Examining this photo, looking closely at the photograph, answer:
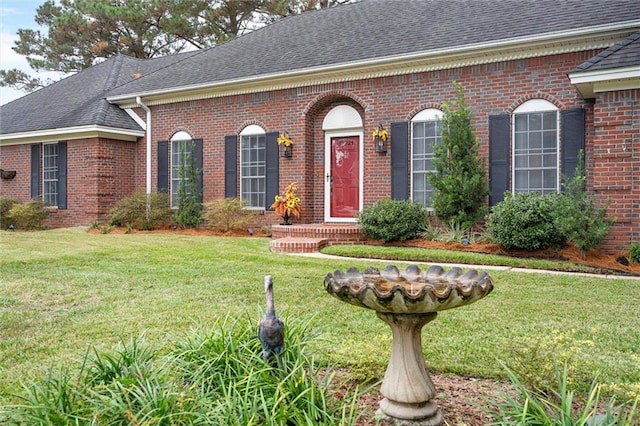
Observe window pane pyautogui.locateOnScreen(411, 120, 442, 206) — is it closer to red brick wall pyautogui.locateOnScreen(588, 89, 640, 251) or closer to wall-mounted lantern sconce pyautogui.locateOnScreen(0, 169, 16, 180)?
red brick wall pyautogui.locateOnScreen(588, 89, 640, 251)

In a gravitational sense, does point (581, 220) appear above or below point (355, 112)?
below

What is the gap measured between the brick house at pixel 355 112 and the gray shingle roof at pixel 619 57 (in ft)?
0.11

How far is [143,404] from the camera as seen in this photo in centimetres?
226

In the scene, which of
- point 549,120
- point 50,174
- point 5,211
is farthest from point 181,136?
point 549,120

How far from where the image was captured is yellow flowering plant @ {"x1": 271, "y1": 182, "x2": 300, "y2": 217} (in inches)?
468

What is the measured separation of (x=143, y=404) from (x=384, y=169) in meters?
9.55

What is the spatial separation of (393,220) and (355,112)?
3293 millimetres

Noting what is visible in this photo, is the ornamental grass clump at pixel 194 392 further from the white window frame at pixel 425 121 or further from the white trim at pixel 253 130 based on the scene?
the white trim at pixel 253 130

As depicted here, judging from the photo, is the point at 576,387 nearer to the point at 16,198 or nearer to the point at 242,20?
the point at 16,198

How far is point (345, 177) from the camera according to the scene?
1227cm

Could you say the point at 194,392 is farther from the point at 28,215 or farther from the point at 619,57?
the point at 28,215

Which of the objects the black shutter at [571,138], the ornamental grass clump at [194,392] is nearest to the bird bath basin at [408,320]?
the ornamental grass clump at [194,392]

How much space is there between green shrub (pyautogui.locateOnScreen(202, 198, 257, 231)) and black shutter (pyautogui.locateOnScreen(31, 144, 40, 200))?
642cm

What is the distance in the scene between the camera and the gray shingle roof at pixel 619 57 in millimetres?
7789
